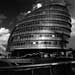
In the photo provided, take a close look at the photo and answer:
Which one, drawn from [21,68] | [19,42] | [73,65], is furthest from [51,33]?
[21,68]

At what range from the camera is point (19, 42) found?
1970 centimetres

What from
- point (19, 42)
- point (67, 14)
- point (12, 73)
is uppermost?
point (67, 14)

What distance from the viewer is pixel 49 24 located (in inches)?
773

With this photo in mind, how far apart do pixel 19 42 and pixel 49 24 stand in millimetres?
4283

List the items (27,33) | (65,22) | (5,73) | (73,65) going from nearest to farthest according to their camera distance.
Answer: (5,73), (73,65), (27,33), (65,22)

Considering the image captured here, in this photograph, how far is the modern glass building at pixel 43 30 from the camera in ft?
62.1

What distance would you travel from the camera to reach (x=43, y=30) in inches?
767

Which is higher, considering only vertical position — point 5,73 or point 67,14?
point 67,14

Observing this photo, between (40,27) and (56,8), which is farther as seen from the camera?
(56,8)

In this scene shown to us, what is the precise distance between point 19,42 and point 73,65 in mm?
15348

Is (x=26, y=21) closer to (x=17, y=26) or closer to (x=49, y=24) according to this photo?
(x=17, y=26)

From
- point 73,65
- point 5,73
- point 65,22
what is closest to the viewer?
point 5,73

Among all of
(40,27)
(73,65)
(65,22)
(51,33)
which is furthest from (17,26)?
(73,65)

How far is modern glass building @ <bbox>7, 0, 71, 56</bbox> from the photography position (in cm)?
1894
